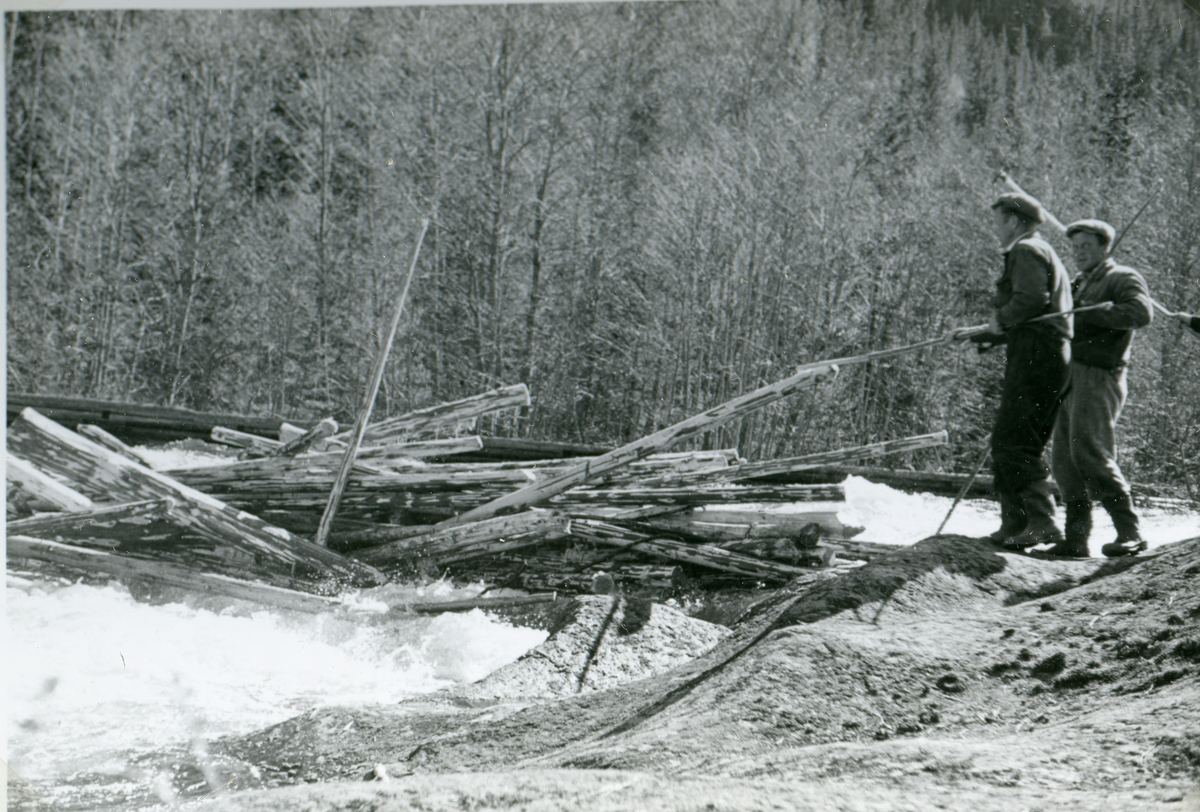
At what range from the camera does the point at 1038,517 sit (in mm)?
3469

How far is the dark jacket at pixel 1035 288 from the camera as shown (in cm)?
336

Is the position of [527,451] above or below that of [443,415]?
below

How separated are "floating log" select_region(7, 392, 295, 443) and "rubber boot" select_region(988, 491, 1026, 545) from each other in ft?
10.6

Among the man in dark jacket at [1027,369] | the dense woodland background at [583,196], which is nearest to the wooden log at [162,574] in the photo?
the dense woodland background at [583,196]

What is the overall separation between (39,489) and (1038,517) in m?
4.05

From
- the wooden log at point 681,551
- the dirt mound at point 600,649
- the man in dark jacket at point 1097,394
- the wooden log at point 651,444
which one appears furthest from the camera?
the wooden log at point 681,551

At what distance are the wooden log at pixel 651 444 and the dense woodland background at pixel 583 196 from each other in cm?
18

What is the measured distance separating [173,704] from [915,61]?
347cm

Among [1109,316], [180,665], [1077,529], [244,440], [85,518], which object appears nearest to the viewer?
[180,665]

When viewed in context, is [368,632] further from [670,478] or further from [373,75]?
[373,75]

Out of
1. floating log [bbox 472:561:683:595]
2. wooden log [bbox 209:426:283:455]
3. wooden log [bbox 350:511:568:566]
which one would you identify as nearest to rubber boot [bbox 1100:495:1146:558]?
floating log [bbox 472:561:683:595]

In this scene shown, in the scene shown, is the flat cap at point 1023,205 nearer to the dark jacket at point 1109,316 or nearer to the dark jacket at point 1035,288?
the dark jacket at point 1035,288

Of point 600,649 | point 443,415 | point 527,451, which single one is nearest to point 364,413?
point 443,415

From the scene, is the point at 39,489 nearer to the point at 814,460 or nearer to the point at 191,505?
the point at 191,505
